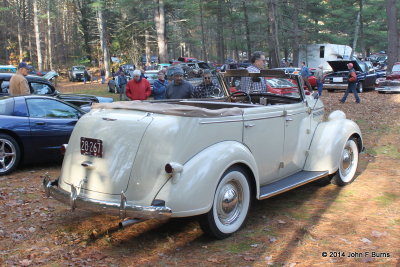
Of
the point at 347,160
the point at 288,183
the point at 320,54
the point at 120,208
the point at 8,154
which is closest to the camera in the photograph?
the point at 120,208

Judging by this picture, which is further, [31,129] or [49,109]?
[49,109]

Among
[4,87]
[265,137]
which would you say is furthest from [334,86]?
[265,137]

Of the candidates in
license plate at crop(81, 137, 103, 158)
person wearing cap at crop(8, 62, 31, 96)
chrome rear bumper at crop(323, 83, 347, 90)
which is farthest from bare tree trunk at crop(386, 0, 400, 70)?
license plate at crop(81, 137, 103, 158)

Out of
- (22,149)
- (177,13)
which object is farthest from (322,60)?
(22,149)

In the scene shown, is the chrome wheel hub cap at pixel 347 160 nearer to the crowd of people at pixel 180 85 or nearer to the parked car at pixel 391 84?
the crowd of people at pixel 180 85

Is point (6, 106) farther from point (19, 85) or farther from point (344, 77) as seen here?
point (344, 77)

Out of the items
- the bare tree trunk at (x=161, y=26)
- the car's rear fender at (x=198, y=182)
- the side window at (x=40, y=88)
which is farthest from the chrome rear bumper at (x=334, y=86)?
the car's rear fender at (x=198, y=182)

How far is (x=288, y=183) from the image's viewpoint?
16.7 ft

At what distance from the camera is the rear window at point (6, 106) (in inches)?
279

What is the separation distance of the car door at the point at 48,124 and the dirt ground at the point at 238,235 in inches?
45.9

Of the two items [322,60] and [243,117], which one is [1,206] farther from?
[322,60]

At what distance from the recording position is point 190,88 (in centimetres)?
798

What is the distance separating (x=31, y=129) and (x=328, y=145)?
16.8 feet

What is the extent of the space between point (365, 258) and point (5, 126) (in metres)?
5.98
